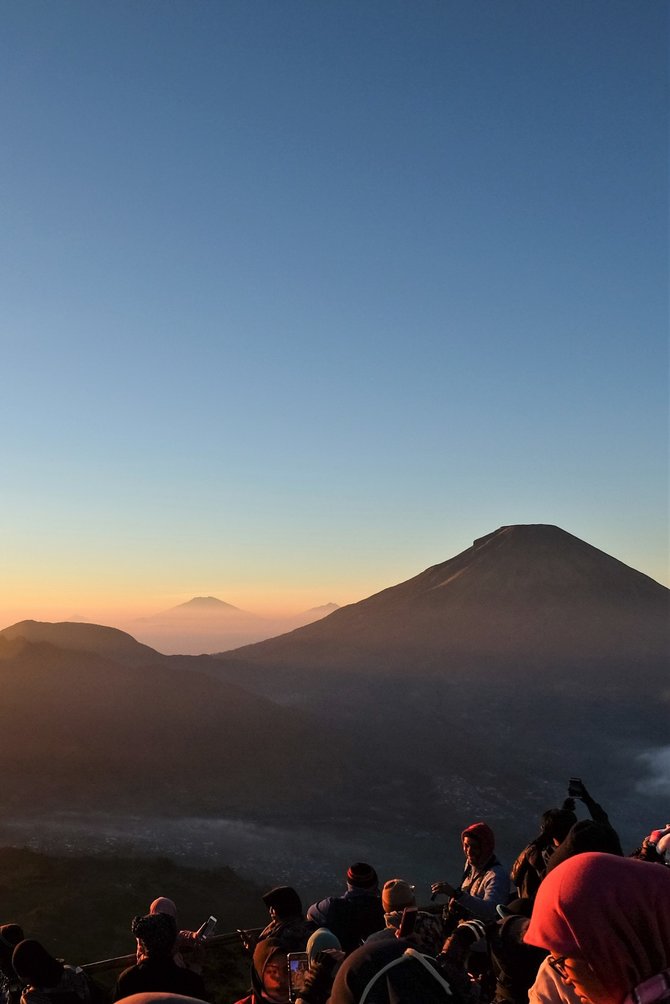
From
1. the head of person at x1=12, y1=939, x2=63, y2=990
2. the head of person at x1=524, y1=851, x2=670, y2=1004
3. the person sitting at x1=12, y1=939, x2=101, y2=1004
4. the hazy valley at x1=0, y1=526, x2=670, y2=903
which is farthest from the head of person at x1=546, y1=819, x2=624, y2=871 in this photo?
the hazy valley at x1=0, y1=526, x2=670, y2=903

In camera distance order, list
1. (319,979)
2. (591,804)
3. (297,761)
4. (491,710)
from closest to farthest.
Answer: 1. (319,979)
2. (591,804)
3. (297,761)
4. (491,710)

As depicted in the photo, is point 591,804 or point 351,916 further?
point 591,804

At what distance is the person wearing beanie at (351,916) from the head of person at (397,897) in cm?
59

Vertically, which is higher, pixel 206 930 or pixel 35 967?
pixel 35 967

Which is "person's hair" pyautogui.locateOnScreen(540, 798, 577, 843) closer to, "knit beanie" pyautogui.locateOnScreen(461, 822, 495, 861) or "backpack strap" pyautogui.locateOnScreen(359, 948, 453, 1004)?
"knit beanie" pyautogui.locateOnScreen(461, 822, 495, 861)

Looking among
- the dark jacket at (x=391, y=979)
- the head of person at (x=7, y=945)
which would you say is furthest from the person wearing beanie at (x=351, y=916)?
the dark jacket at (x=391, y=979)

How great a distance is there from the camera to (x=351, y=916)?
5828mm

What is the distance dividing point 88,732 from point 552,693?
107 meters

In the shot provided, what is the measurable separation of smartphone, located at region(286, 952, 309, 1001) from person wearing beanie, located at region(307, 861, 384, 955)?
1.33m

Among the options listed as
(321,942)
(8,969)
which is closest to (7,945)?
(8,969)

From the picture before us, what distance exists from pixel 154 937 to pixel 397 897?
5.24 ft

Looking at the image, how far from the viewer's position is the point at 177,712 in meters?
107

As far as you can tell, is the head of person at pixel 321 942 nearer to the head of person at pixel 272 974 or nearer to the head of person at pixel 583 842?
the head of person at pixel 272 974

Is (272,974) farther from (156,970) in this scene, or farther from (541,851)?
(541,851)
